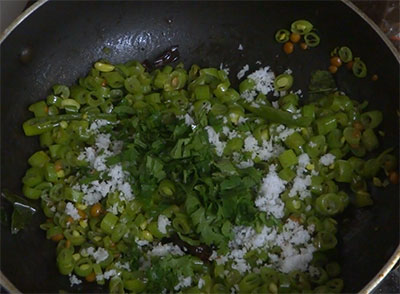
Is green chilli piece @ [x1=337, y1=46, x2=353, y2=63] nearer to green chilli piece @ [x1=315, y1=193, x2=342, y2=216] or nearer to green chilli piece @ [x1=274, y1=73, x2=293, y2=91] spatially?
green chilli piece @ [x1=274, y1=73, x2=293, y2=91]

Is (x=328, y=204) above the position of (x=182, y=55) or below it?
A: below

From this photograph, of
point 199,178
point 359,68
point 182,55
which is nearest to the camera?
point 199,178

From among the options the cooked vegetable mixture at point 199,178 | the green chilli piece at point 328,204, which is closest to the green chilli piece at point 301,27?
the cooked vegetable mixture at point 199,178

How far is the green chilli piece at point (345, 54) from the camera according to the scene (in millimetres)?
1618

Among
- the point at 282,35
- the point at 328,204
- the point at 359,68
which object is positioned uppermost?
the point at 282,35

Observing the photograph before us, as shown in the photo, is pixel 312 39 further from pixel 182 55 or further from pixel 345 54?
pixel 182 55

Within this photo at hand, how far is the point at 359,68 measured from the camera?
1600mm

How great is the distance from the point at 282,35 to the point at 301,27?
2.3 inches

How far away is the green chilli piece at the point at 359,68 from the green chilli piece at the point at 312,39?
0.12 m

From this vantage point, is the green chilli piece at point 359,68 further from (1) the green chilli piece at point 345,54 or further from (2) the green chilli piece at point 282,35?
(2) the green chilli piece at point 282,35

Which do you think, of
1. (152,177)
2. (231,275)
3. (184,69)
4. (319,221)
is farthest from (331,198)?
(184,69)

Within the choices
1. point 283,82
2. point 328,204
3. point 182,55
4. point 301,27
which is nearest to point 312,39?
point 301,27

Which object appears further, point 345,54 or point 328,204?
point 345,54

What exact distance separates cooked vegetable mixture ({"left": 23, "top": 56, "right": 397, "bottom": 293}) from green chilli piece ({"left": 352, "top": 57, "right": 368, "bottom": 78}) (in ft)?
0.26
